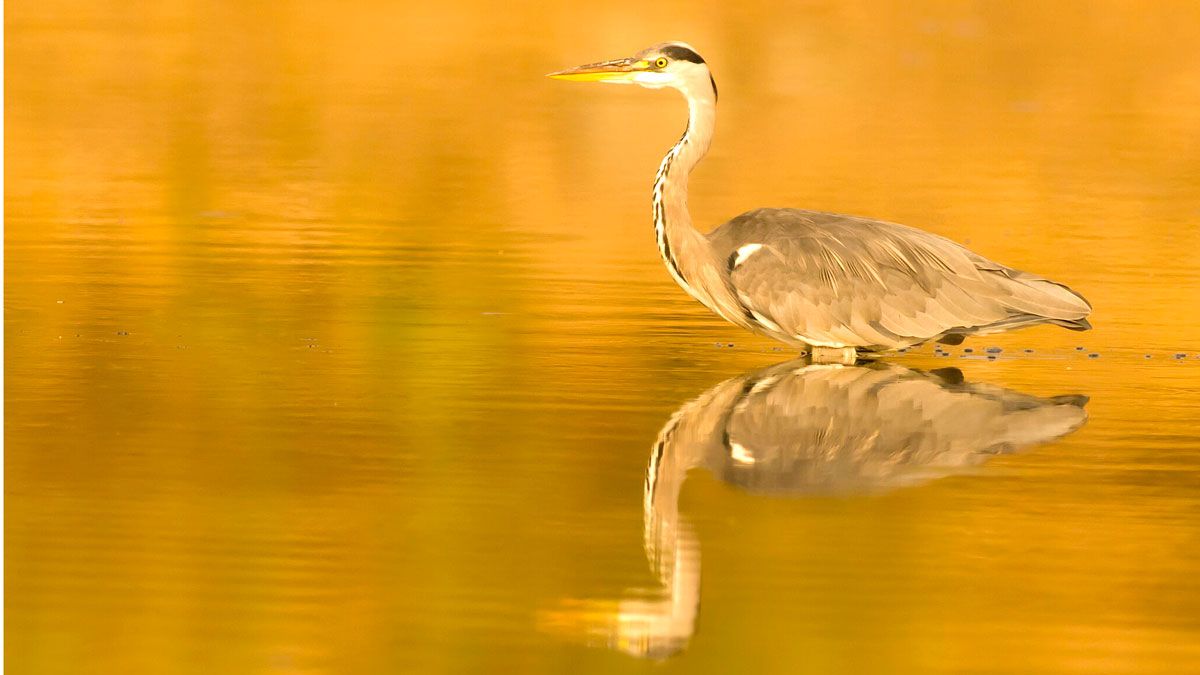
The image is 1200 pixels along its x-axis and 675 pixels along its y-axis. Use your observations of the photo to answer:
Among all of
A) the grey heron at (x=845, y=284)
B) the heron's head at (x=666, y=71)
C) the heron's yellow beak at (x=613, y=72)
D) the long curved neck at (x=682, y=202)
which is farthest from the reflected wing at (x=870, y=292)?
the heron's yellow beak at (x=613, y=72)

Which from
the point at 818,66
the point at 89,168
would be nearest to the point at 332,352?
the point at 89,168

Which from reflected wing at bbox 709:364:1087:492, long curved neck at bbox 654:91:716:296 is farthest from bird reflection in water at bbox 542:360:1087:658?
long curved neck at bbox 654:91:716:296

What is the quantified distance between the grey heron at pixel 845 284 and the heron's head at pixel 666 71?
66 centimetres

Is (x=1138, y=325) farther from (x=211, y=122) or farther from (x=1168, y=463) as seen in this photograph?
(x=211, y=122)

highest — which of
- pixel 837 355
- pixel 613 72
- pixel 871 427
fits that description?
pixel 613 72

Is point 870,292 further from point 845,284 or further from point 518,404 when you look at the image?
point 518,404

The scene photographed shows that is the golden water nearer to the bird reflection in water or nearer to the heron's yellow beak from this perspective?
the bird reflection in water

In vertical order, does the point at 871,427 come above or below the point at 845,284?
below

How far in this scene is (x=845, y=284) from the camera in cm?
1165

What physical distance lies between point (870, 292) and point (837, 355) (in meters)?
0.38

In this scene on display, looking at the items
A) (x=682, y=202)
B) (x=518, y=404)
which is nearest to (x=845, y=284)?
(x=682, y=202)

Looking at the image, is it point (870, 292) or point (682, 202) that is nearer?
point (870, 292)

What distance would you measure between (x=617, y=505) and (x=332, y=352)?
3258 millimetres

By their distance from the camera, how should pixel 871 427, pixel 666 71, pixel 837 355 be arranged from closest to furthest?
pixel 871 427, pixel 837 355, pixel 666 71
